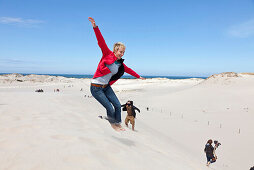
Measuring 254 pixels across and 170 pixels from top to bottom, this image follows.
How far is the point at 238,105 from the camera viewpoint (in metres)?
21.7

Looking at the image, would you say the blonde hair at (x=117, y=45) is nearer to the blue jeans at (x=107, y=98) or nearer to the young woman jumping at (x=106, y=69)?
the young woman jumping at (x=106, y=69)

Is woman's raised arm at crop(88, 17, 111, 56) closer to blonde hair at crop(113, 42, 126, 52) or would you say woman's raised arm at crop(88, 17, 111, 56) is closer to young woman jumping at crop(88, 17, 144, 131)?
young woman jumping at crop(88, 17, 144, 131)

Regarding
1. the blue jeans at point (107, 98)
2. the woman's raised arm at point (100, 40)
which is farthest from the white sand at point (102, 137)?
the woman's raised arm at point (100, 40)

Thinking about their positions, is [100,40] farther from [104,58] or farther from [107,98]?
[107,98]

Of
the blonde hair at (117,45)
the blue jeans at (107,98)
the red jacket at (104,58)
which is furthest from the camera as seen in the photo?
the blue jeans at (107,98)

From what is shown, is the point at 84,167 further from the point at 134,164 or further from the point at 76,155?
the point at 134,164

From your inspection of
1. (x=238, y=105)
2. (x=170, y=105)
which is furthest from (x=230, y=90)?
(x=170, y=105)

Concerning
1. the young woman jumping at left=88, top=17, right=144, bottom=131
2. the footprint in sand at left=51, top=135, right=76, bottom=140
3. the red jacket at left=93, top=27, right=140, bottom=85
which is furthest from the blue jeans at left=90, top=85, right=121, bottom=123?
the footprint in sand at left=51, top=135, right=76, bottom=140

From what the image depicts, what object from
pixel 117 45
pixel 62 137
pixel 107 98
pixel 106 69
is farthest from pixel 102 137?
pixel 117 45

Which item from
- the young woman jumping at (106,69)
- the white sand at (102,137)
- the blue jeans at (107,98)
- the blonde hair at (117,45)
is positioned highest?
the blonde hair at (117,45)

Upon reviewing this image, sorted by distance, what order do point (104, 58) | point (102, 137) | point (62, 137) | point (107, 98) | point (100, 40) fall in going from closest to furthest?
point (62, 137) < point (102, 137) < point (100, 40) < point (104, 58) < point (107, 98)

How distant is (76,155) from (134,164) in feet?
2.95

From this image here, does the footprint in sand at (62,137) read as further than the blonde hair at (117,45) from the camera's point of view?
No

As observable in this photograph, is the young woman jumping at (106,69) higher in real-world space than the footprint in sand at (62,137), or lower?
higher
